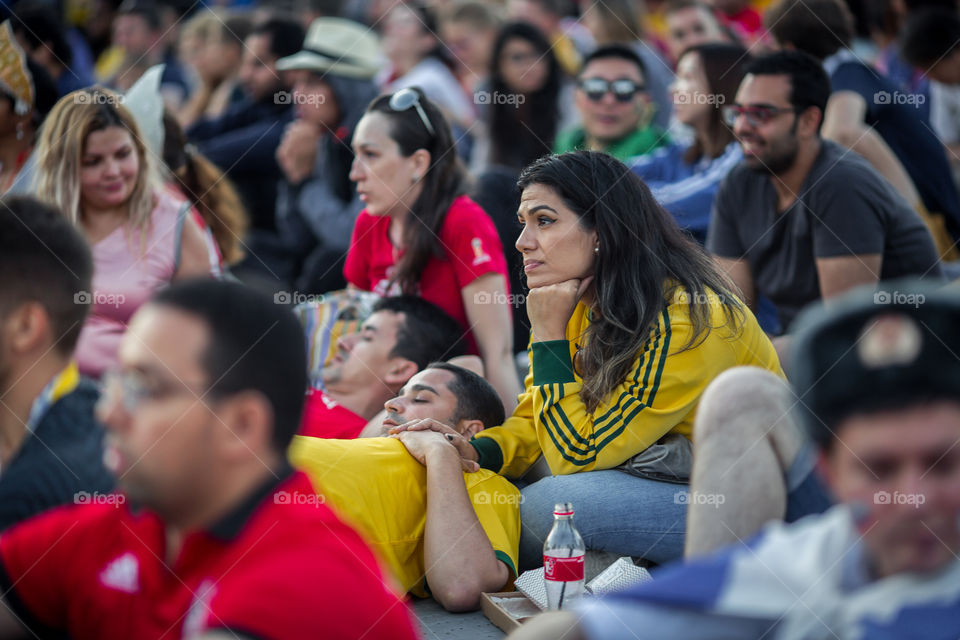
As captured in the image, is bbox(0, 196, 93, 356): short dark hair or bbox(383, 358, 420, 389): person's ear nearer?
bbox(0, 196, 93, 356): short dark hair

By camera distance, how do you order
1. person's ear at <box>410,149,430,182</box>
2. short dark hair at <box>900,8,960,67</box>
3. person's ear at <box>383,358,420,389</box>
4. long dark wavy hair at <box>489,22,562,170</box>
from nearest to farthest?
1. person's ear at <box>383,358,420,389</box>
2. person's ear at <box>410,149,430,182</box>
3. short dark hair at <box>900,8,960,67</box>
4. long dark wavy hair at <box>489,22,562,170</box>

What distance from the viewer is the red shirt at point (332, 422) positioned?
337 centimetres

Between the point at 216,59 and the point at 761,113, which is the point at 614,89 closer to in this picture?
the point at 761,113

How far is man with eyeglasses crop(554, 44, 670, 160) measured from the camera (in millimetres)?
5211

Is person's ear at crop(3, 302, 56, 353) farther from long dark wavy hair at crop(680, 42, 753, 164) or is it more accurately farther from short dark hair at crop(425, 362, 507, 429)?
long dark wavy hair at crop(680, 42, 753, 164)

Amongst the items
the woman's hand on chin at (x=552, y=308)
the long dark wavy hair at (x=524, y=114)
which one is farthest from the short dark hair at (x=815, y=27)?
the woman's hand on chin at (x=552, y=308)

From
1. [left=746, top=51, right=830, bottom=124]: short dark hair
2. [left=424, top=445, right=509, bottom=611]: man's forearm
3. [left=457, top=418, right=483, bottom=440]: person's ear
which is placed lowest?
[left=424, top=445, right=509, bottom=611]: man's forearm

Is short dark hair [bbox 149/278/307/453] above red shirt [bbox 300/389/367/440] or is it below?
above

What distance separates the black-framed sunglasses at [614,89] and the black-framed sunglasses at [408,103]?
1.34m

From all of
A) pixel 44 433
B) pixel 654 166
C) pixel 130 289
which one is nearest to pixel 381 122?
Answer: pixel 130 289

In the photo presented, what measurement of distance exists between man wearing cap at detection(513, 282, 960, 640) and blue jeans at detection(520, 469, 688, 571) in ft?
4.50

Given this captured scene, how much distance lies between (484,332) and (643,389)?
1.14 m

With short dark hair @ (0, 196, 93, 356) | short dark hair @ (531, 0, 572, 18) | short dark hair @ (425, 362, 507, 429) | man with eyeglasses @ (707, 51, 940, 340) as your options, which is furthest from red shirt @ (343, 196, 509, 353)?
short dark hair @ (531, 0, 572, 18)

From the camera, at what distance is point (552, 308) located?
114 inches
